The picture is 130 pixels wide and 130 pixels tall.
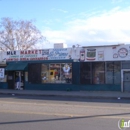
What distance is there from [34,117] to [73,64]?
53.3 ft

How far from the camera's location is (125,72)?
78.7ft

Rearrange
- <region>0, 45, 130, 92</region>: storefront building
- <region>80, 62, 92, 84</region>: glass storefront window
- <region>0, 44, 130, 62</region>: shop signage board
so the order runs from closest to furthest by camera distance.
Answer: <region>0, 44, 130, 62</region>: shop signage board, <region>0, 45, 130, 92</region>: storefront building, <region>80, 62, 92, 84</region>: glass storefront window

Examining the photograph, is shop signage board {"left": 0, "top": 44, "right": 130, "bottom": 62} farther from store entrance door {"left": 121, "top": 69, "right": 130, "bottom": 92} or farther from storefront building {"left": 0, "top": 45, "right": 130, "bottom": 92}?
store entrance door {"left": 121, "top": 69, "right": 130, "bottom": 92}

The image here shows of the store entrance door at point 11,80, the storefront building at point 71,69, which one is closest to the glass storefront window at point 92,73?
the storefront building at point 71,69

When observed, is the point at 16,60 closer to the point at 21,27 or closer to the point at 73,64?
the point at 73,64

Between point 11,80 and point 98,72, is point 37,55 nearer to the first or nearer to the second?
point 11,80

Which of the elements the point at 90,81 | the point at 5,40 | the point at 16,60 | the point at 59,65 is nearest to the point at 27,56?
the point at 16,60

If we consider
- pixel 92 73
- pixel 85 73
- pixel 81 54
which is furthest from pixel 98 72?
pixel 81 54

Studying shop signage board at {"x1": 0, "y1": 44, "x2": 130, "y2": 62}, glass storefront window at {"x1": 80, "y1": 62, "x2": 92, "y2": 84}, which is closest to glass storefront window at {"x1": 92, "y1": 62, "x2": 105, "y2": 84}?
glass storefront window at {"x1": 80, "y1": 62, "x2": 92, "y2": 84}

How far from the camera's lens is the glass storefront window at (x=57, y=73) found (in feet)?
85.1

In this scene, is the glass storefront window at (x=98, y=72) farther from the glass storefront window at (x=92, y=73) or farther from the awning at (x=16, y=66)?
the awning at (x=16, y=66)

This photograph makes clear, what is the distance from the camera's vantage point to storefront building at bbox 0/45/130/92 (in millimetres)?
24234

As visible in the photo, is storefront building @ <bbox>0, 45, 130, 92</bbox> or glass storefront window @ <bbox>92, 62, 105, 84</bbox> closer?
storefront building @ <bbox>0, 45, 130, 92</bbox>

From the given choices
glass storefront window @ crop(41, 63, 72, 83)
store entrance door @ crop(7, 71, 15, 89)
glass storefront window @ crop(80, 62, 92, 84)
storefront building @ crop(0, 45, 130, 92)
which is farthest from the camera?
store entrance door @ crop(7, 71, 15, 89)
